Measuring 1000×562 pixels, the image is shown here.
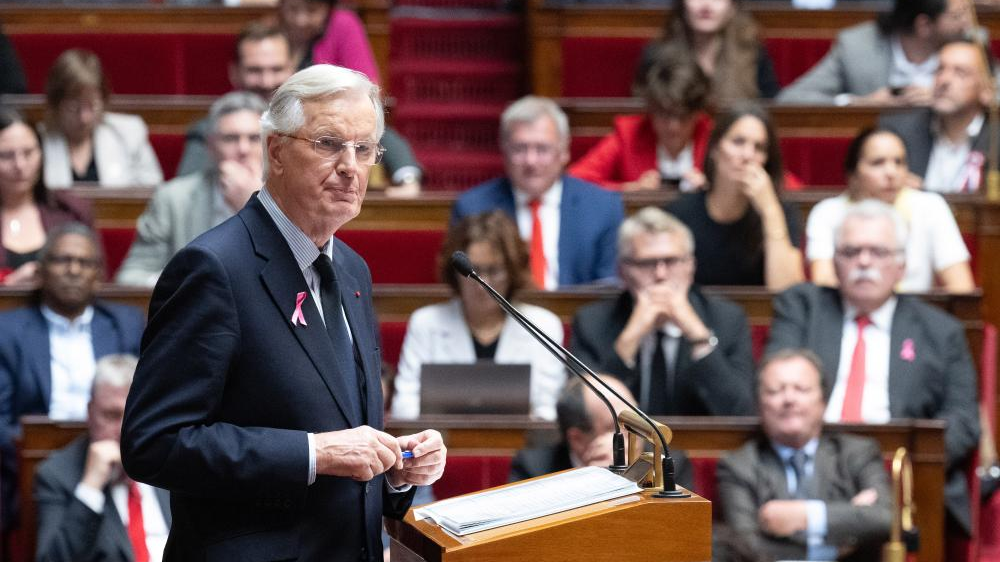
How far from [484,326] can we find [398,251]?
60 centimetres

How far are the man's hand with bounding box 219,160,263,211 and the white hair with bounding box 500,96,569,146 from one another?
0.60 meters

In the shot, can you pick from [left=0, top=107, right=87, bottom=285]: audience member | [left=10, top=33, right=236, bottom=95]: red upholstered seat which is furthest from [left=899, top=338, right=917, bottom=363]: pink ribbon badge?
[left=10, top=33, right=236, bottom=95]: red upholstered seat

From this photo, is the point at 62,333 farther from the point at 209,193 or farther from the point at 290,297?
the point at 290,297

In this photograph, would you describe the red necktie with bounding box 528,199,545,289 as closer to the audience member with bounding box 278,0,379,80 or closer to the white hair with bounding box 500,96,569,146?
the white hair with bounding box 500,96,569,146

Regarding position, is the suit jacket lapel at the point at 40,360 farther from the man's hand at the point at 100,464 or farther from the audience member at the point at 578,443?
the audience member at the point at 578,443

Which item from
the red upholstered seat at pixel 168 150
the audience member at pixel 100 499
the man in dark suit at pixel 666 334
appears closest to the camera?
the audience member at pixel 100 499

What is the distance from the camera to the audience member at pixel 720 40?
4.19 m

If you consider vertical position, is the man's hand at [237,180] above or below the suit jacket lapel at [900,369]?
above

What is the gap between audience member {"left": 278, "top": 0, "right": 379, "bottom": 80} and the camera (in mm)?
4242

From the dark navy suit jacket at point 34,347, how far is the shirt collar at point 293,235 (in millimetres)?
1912

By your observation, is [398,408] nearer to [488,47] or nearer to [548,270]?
[548,270]

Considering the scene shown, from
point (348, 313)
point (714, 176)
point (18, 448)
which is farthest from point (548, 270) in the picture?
point (348, 313)

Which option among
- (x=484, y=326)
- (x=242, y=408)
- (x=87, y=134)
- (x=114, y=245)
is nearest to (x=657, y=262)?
(x=484, y=326)

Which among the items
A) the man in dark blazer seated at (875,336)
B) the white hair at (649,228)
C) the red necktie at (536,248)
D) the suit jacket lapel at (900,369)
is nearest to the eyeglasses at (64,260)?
the red necktie at (536,248)
